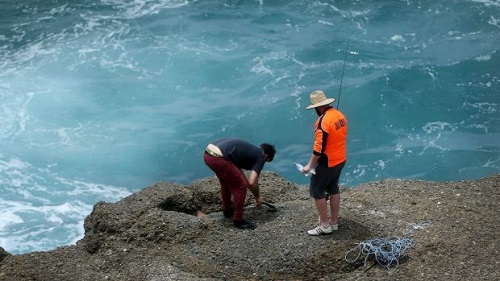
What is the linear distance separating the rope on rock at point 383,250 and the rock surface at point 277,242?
0.03 m

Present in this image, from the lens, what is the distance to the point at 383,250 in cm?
872

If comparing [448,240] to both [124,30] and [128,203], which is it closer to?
[128,203]

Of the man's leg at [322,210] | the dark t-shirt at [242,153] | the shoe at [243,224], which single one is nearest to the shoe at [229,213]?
the shoe at [243,224]

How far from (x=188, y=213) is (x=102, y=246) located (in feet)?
5.00

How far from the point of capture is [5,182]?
16.8 meters

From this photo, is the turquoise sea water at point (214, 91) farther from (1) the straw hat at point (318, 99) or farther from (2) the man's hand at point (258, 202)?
(1) the straw hat at point (318, 99)

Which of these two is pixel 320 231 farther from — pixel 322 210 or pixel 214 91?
pixel 214 91

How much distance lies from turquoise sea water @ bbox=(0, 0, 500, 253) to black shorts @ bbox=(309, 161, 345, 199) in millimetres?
7665

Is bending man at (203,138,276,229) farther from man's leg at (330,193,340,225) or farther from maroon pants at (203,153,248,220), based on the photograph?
man's leg at (330,193,340,225)

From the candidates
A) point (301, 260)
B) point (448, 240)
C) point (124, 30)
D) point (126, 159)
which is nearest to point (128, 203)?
point (301, 260)

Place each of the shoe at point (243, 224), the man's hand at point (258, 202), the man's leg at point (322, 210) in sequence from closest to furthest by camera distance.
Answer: the man's leg at point (322, 210) < the shoe at point (243, 224) < the man's hand at point (258, 202)

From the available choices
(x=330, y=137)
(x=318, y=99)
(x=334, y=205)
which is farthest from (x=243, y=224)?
(x=318, y=99)

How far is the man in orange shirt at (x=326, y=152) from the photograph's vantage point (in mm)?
8484

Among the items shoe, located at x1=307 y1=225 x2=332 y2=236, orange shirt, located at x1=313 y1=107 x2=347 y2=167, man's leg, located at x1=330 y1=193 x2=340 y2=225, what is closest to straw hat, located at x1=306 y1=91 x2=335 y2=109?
orange shirt, located at x1=313 y1=107 x2=347 y2=167
